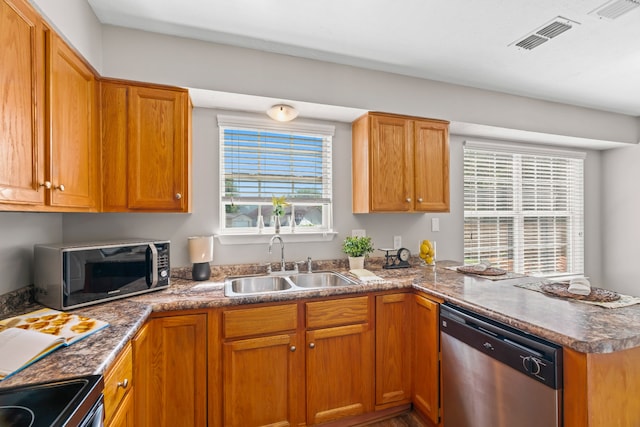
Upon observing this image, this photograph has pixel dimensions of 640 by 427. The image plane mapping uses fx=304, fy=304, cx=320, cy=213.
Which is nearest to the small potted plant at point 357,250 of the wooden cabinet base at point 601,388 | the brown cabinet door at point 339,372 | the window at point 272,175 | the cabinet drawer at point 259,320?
the window at point 272,175

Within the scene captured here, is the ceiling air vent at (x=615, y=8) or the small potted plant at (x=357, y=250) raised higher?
the ceiling air vent at (x=615, y=8)

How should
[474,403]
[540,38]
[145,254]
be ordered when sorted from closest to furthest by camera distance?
[474,403], [145,254], [540,38]

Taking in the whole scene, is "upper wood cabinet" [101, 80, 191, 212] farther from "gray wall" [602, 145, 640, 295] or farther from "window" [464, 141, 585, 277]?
"gray wall" [602, 145, 640, 295]

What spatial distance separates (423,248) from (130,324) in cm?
221

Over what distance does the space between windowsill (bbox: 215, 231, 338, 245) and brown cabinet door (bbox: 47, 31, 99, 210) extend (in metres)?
0.87

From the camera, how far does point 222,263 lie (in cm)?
232

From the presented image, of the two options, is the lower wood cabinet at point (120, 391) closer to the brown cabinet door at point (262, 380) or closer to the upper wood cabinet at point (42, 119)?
the brown cabinet door at point (262, 380)

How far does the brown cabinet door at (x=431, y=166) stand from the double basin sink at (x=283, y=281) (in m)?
0.90

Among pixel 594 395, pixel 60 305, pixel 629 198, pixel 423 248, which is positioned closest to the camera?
pixel 594 395

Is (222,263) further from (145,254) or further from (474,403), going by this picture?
(474,403)

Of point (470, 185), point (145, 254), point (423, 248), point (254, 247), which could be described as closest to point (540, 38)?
point (470, 185)

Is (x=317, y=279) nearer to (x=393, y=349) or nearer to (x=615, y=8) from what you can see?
(x=393, y=349)

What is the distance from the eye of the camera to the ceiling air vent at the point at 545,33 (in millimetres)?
1836

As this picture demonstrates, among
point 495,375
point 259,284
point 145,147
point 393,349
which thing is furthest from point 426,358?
point 145,147
